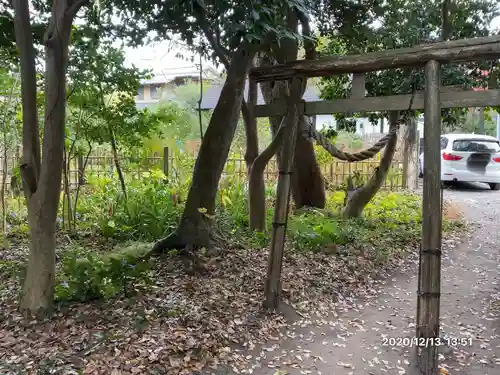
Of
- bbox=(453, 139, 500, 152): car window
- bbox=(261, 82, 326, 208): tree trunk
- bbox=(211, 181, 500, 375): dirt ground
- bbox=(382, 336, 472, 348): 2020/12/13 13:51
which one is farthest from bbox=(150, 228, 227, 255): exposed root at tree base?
bbox=(453, 139, 500, 152): car window

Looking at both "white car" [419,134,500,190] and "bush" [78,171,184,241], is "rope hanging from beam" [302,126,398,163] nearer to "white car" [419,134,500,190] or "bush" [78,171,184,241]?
"bush" [78,171,184,241]

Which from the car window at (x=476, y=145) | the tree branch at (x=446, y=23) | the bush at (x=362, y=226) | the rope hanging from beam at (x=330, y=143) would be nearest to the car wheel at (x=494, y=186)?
the car window at (x=476, y=145)

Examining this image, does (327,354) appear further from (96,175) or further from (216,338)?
(96,175)

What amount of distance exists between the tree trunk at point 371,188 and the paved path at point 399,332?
179cm

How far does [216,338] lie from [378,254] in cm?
329

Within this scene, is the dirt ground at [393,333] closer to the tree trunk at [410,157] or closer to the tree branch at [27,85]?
the tree branch at [27,85]

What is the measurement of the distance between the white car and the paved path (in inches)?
218

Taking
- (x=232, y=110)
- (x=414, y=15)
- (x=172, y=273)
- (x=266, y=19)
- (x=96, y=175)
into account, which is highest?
(x=414, y=15)

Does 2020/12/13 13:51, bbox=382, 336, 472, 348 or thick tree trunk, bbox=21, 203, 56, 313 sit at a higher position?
thick tree trunk, bbox=21, 203, 56, 313

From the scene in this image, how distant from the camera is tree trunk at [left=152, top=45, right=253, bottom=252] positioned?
17.3ft

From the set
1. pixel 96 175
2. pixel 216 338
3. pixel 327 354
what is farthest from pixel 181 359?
pixel 96 175

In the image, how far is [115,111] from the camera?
20.3 feet

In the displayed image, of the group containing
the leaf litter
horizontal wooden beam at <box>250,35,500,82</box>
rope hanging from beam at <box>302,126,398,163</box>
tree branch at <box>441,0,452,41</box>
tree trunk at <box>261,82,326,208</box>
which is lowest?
the leaf litter

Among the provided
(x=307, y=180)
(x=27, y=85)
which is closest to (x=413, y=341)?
(x=27, y=85)
